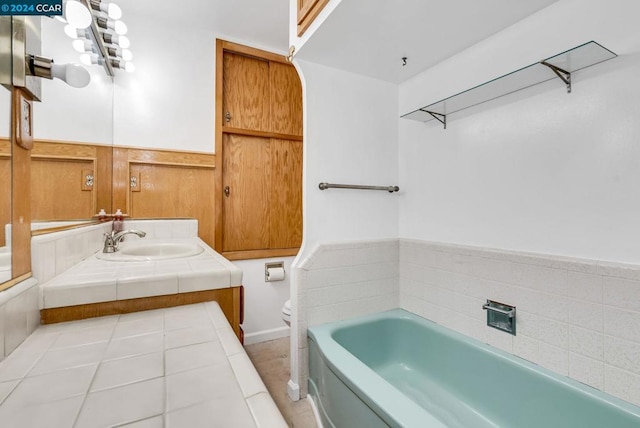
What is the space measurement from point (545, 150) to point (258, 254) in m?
2.03

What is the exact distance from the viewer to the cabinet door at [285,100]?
8.36 feet

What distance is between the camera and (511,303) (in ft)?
4.36

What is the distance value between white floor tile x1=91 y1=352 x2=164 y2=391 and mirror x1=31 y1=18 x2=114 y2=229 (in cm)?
56

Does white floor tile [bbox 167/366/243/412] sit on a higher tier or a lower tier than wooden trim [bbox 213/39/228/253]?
lower

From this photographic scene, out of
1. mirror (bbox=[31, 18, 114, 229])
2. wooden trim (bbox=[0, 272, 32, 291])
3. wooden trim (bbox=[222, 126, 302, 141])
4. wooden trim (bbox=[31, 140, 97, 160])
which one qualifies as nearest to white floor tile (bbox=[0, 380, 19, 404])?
wooden trim (bbox=[0, 272, 32, 291])

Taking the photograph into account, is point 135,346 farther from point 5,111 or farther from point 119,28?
point 119,28

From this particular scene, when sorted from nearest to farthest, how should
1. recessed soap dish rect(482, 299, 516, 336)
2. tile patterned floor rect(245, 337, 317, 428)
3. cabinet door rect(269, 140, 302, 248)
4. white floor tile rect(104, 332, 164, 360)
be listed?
1. white floor tile rect(104, 332, 164, 360)
2. recessed soap dish rect(482, 299, 516, 336)
3. tile patterned floor rect(245, 337, 317, 428)
4. cabinet door rect(269, 140, 302, 248)

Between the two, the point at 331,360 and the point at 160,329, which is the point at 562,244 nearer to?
the point at 331,360

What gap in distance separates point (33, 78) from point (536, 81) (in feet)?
6.00

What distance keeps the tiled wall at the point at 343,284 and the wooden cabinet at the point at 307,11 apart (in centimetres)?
118

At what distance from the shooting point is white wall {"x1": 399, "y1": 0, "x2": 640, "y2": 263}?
1.03 meters

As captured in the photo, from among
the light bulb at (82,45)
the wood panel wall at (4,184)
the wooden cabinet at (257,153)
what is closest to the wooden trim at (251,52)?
the wooden cabinet at (257,153)

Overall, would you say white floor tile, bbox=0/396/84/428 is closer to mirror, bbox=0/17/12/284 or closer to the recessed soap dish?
mirror, bbox=0/17/12/284

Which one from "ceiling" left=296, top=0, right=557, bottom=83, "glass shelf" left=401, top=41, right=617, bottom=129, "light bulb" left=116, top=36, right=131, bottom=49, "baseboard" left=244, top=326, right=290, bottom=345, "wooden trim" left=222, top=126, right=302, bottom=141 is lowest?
"baseboard" left=244, top=326, right=290, bottom=345
